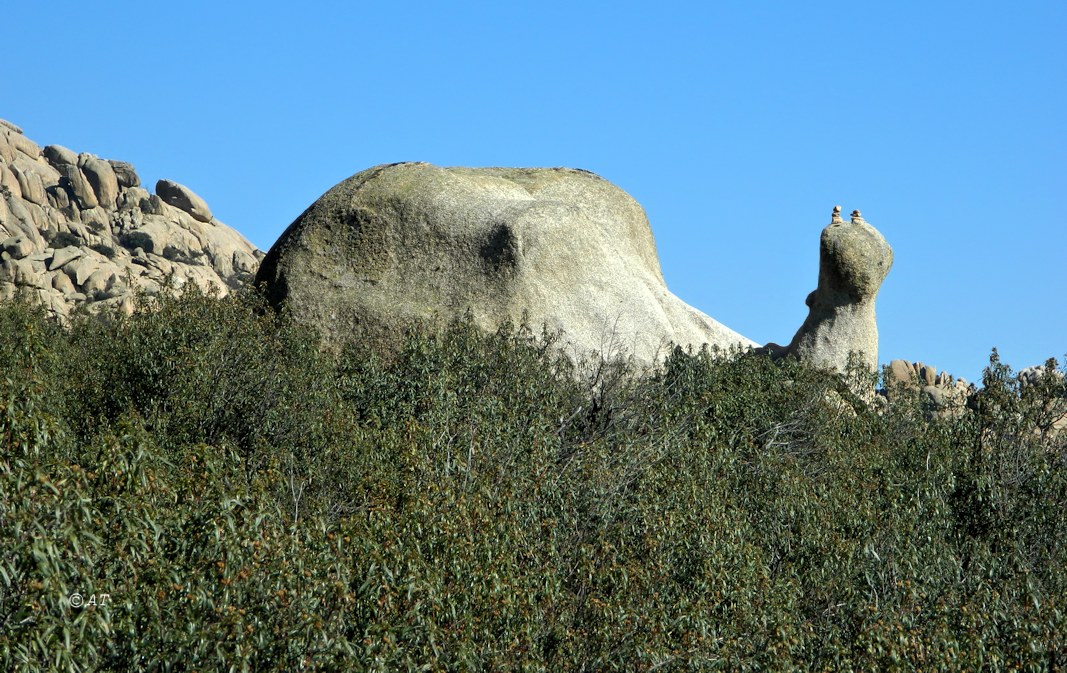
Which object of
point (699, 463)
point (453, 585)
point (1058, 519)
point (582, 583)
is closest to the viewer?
point (453, 585)

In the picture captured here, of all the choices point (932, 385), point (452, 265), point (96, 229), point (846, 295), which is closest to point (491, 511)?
point (452, 265)

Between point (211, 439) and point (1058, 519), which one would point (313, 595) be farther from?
point (1058, 519)

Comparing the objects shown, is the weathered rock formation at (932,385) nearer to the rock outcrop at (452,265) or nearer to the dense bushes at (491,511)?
the dense bushes at (491,511)

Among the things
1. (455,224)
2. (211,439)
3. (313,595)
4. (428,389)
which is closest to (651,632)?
(313,595)

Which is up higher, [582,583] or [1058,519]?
[1058,519]

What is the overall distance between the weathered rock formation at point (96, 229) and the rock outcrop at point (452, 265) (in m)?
91.9

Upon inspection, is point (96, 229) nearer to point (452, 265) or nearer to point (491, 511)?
point (452, 265)

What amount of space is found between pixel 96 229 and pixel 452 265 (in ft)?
415

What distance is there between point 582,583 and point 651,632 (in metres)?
2.39

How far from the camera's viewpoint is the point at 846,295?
44.3 m

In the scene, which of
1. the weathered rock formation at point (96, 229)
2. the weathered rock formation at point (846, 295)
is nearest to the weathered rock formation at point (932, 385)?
the weathered rock formation at point (846, 295)

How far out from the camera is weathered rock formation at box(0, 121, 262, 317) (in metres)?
134

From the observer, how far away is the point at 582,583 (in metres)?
20.8

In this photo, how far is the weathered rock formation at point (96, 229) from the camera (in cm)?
13400
